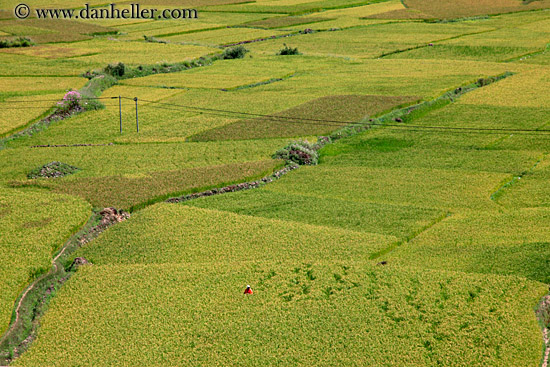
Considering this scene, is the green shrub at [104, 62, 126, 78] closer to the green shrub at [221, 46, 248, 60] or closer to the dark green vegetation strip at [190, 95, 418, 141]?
the green shrub at [221, 46, 248, 60]

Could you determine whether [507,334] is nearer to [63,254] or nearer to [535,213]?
[535,213]

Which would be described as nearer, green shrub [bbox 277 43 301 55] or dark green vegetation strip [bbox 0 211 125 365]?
dark green vegetation strip [bbox 0 211 125 365]

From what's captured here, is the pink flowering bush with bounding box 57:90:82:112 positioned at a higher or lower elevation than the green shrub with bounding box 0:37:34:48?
lower

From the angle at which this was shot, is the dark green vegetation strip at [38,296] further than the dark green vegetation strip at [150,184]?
No

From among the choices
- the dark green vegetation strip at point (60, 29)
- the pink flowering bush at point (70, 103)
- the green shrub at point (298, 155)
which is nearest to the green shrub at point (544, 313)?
the green shrub at point (298, 155)

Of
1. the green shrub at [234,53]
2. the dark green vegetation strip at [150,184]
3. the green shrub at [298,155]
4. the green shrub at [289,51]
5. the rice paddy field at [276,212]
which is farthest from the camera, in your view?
the green shrub at [289,51]

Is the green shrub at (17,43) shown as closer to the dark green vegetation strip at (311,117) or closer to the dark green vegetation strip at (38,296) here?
the dark green vegetation strip at (311,117)

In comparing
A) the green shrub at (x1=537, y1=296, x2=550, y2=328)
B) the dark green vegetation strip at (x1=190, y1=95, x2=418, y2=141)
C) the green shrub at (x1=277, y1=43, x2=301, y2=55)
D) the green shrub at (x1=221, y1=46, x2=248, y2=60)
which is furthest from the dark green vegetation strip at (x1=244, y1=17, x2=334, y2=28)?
the green shrub at (x1=537, y1=296, x2=550, y2=328)
